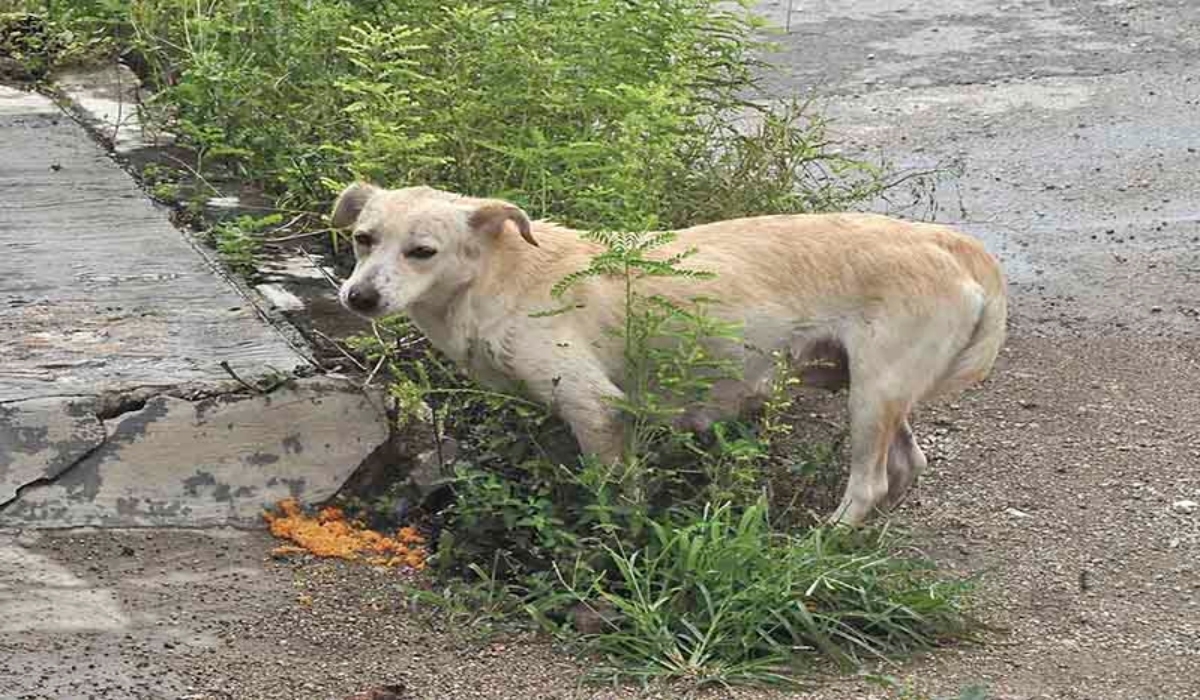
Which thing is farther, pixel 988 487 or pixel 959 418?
pixel 959 418

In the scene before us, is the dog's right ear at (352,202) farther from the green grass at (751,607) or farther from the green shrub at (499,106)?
the green grass at (751,607)

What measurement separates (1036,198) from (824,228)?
13.2 ft

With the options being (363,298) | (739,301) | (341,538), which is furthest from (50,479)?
(739,301)

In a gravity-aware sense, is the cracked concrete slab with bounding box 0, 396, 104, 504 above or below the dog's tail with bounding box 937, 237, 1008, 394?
below

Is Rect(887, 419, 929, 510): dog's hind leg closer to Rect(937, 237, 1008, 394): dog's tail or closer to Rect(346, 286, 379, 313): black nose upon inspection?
Rect(937, 237, 1008, 394): dog's tail

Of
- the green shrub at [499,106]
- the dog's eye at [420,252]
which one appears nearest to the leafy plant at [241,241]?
the green shrub at [499,106]

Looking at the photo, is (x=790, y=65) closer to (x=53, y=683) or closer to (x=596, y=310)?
(x=596, y=310)

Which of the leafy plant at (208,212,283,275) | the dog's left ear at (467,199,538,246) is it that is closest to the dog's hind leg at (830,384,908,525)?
the dog's left ear at (467,199,538,246)

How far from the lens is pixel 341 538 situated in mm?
5840

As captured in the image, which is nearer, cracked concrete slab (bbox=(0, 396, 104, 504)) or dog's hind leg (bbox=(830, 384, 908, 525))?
cracked concrete slab (bbox=(0, 396, 104, 504))

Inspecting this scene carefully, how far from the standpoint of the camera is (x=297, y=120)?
25.8 ft

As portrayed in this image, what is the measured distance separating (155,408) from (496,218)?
113 cm

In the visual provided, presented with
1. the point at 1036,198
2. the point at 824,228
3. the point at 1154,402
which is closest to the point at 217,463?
the point at 824,228

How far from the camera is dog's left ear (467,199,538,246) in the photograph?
5754 mm
